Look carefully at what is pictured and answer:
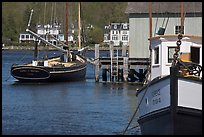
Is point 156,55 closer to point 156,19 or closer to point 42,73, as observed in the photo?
point 156,19

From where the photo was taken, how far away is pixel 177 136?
2036 cm

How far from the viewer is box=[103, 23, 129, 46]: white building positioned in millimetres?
157125

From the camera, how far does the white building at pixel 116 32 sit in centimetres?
15712

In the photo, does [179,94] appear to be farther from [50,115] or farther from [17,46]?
[17,46]

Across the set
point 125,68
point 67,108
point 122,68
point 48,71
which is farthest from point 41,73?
point 67,108

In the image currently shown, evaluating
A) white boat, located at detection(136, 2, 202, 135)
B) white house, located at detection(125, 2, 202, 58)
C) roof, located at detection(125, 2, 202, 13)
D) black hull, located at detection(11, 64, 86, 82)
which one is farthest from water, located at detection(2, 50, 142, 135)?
roof, located at detection(125, 2, 202, 13)

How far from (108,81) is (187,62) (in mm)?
28219

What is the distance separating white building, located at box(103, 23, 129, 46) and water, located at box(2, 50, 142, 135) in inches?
4221

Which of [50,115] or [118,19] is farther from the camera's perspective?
[118,19]

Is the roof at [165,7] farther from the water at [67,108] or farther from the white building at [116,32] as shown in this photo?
the white building at [116,32]

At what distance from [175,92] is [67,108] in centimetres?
1367

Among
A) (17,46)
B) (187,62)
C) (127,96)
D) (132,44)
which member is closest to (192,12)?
(132,44)

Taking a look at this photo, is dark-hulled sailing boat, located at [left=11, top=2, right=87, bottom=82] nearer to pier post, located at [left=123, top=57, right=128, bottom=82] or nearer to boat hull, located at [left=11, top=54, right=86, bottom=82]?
boat hull, located at [left=11, top=54, right=86, bottom=82]

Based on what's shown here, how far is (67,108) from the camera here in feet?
110
